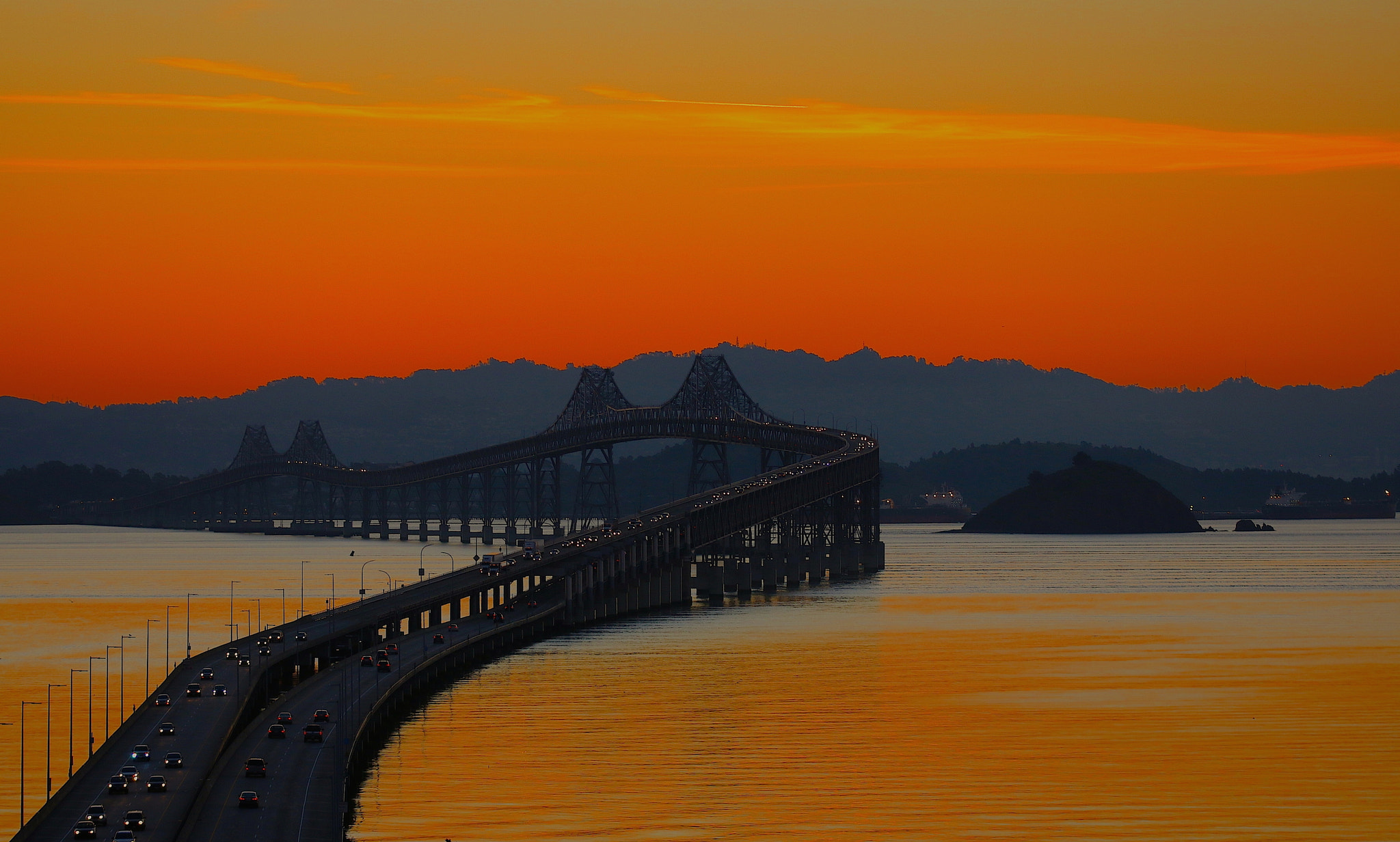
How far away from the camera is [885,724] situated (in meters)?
60.8

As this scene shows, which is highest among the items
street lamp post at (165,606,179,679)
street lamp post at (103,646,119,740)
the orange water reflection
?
street lamp post at (165,606,179,679)

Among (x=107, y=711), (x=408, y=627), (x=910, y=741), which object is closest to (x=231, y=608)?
(x=408, y=627)

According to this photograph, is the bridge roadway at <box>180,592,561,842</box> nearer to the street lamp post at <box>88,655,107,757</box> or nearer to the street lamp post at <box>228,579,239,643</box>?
the street lamp post at <box>88,655,107,757</box>

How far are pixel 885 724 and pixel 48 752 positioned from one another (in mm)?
26088

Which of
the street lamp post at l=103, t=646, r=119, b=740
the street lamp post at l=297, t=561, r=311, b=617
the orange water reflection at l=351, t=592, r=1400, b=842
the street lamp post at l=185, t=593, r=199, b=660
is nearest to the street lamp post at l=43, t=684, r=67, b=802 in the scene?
the street lamp post at l=103, t=646, r=119, b=740

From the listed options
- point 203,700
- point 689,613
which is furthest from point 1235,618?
point 203,700

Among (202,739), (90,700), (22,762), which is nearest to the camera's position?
(22,762)

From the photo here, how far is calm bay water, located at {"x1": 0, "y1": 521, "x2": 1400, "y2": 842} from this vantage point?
147 ft

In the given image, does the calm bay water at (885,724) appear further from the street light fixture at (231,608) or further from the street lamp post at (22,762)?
the street light fixture at (231,608)

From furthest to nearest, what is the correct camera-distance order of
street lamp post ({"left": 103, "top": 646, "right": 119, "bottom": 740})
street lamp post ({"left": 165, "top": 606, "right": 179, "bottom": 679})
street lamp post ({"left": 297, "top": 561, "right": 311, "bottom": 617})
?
street lamp post ({"left": 297, "top": 561, "right": 311, "bottom": 617}) < street lamp post ({"left": 165, "top": 606, "right": 179, "bottom": 679}) < street lamp post ({"left": 103, "top": 646, "right": 119, "bottom": 740})

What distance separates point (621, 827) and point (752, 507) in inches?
3575

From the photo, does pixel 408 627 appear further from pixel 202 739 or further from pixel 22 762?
pixel 22 762

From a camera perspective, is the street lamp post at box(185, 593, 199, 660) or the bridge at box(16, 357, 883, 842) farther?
the street lamp post at box(185, 593, 199, 660)

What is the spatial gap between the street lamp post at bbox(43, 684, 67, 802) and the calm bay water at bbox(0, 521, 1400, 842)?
336mm
